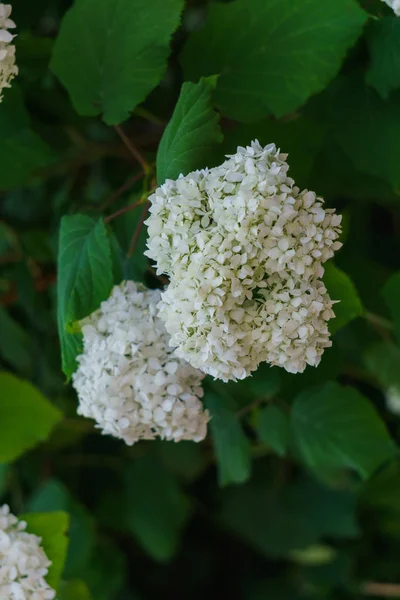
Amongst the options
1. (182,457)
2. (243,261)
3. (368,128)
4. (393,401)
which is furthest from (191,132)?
(182,457)

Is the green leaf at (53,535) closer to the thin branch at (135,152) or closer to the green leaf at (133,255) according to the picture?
the green leaf at (133,255)

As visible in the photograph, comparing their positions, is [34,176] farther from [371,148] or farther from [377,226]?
[377,226]

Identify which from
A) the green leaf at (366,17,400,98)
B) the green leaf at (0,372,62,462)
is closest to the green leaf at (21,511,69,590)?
the green leaf at (0,372,62,462)

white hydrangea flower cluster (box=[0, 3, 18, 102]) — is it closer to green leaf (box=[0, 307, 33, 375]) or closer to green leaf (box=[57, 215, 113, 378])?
green leaf (box=[57, 215, 113, 378])

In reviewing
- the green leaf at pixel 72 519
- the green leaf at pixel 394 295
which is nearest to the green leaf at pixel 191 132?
the green leaf at pixel 394 295

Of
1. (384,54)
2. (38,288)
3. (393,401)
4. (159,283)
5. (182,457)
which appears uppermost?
(384,54)

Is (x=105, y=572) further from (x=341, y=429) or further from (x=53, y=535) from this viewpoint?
(x=341, y=429)
